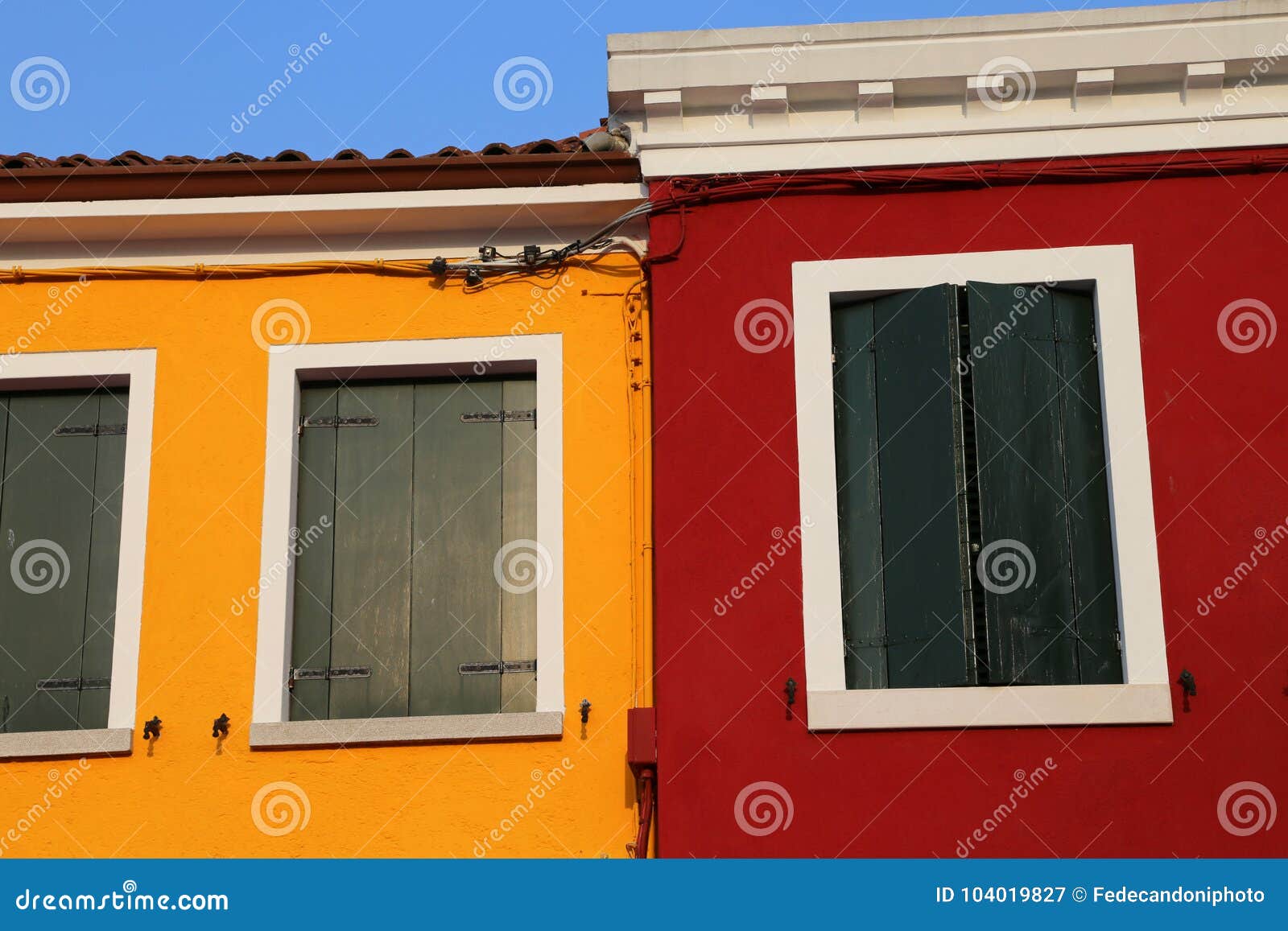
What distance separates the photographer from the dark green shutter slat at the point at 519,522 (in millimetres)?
8203

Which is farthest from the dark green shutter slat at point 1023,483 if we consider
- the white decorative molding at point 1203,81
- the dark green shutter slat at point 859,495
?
the white decorative molding at point 1203,81

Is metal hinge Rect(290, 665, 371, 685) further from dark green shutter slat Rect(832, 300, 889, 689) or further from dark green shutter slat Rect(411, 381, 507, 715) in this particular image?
dark green shutter slat Rect(832, 300, 889, 689)

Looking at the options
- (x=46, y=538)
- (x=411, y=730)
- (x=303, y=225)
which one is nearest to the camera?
(x=411, y=730)

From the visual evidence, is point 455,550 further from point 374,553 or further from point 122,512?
point 122,512

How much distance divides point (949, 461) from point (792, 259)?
4.39 feet

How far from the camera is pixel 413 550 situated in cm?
847

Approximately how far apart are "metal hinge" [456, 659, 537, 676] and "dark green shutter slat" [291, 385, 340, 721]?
0.73 metres

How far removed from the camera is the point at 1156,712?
7598mm

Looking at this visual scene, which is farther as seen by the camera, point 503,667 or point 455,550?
point 455,550

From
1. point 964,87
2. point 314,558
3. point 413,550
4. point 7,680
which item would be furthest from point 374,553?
point 964,87

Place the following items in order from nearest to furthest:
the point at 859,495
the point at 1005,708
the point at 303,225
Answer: the point at 1005,708
the point at 859,495
the point at 303,225

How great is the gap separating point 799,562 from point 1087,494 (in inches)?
57.5

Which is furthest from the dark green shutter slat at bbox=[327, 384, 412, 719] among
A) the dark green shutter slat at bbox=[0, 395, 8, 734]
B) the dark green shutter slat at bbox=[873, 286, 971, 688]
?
the dark green shutter slat at bbox=[873, 286, 971, 688]

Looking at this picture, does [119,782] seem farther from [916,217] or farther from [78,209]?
[916,217]
